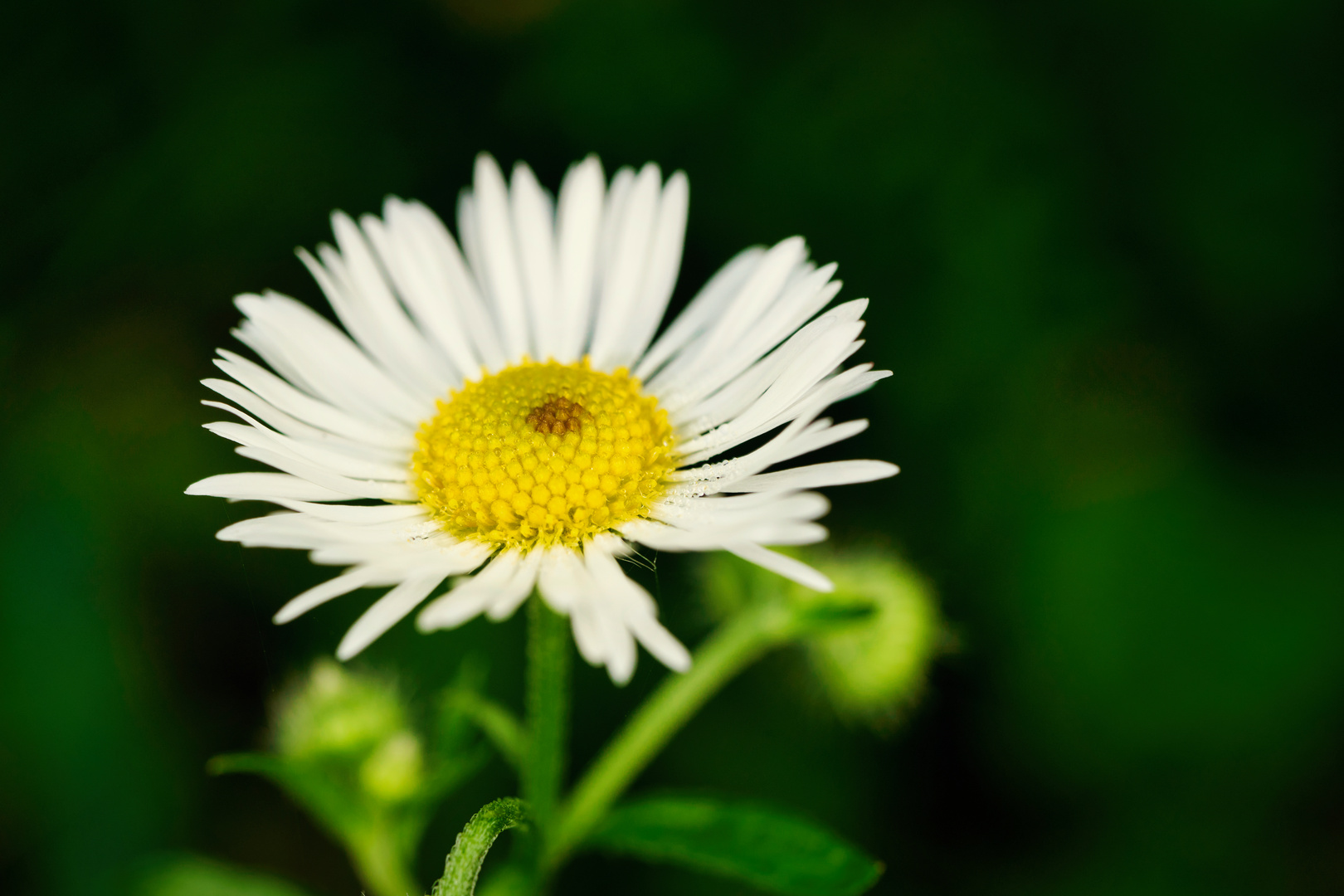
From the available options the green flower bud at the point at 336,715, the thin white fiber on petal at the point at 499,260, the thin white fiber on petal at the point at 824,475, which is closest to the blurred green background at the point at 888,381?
the green flower bud at the point at 336,715

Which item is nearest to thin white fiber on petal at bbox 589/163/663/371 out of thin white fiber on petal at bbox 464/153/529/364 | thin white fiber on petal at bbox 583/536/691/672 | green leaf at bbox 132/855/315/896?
thin white fiber on petal at bbox 464/153/529/364

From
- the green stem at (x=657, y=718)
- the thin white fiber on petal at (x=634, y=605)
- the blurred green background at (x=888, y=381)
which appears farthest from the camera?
the blurred green background at (x=888, y=381)

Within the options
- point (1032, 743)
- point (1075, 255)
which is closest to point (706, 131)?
point (1075, 255)

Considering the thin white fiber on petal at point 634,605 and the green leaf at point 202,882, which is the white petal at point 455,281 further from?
the green leaf at point 202,882

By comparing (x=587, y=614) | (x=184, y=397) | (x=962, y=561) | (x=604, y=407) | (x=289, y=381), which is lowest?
(x=962, y=561)

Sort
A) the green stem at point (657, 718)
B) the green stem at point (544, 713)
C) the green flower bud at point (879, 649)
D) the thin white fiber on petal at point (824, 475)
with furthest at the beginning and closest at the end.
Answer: the green flower bud at point (879, 649)
the green stem at point (657, 718)
the green stem at point (544, 713)
the thin white fiber on petal at point (824, 475)

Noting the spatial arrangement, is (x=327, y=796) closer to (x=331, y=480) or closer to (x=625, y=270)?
(x=331, y=480)

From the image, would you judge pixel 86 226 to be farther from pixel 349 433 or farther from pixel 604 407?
pixel 604 407
